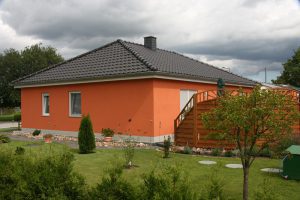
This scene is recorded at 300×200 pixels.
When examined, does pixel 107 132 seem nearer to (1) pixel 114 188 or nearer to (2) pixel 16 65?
(1) pixel 114 188

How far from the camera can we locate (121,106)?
1698 centimetres

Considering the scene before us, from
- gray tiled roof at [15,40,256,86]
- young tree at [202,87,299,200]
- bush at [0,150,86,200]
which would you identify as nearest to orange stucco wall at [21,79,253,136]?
gray tiled roof at [15,40,256,86]

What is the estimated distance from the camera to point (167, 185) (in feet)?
14.1

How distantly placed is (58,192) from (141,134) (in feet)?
35.1

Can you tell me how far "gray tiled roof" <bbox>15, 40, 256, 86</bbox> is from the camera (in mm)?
16469

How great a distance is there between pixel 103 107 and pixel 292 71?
48.3 metres

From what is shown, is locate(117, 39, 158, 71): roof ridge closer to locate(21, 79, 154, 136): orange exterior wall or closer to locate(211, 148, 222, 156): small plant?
locate(21, 79, 154, 136): orange exterior wall

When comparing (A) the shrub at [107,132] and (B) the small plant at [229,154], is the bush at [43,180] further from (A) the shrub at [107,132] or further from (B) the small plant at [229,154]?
(A) the shrub at [107,132]

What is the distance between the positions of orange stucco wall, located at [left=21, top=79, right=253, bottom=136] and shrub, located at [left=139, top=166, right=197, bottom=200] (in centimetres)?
1110

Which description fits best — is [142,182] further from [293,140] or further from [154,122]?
[154,122]

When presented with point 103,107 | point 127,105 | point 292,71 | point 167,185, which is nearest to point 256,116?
point 167,185

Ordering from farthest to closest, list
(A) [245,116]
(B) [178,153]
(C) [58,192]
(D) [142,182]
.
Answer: (B) [178,153], (A) [245,116], (C) [58,192], (D) [142,182]

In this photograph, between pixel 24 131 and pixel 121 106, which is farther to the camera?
pixel 24 131

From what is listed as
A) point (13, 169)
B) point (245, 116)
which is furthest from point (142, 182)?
point (13, 169)
